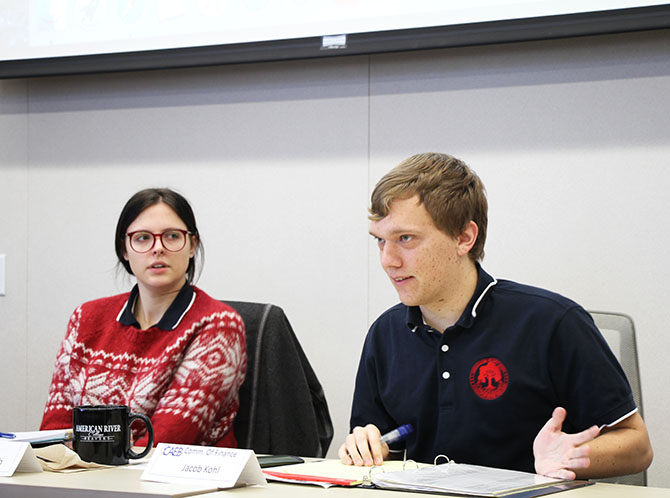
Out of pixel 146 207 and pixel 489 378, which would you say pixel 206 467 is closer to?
pixel 489 378

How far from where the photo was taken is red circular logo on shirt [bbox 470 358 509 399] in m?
1.51

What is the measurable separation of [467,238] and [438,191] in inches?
4.6

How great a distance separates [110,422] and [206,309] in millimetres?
633

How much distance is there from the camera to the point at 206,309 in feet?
6.59

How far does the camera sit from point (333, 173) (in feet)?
8.48

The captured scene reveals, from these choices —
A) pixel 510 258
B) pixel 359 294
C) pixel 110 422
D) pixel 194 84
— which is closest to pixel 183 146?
pixel 194 84

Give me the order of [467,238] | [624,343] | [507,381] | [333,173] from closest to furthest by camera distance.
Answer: [507,381] < [467,238] < [624,343] < [333,173]

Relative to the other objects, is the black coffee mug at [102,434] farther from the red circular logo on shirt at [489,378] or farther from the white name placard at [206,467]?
the red circular logo on shirt at [489,378]

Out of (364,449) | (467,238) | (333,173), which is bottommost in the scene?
(364,449)

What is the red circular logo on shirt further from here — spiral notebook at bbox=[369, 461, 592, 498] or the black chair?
the black chair

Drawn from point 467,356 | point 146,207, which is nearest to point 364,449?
point 467,356

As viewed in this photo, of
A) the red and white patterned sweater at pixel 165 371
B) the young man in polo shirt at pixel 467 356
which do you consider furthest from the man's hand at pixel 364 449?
the red and white patterned sweater at pixel 165 371

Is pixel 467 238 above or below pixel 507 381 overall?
above

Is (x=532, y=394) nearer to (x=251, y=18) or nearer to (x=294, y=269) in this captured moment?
(x=294, y=269)
